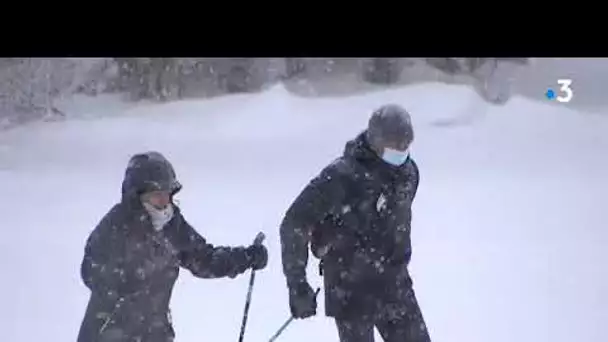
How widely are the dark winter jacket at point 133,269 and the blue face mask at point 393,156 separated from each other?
0.51 m

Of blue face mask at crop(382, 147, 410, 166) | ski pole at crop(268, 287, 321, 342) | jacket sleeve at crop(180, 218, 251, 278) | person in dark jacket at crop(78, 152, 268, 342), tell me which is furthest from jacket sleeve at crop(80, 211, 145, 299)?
blue face mask at crop(382, 147, 410, 166)

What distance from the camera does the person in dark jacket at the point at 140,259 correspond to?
284 centimetres

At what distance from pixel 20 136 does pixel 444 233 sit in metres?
1.15

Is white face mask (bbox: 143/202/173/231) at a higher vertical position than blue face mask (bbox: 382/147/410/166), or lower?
lower

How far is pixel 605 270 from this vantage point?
306 cm

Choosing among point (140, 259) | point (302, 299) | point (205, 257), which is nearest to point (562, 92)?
point (302, 299)

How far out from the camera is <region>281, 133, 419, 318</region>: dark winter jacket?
9.30ft

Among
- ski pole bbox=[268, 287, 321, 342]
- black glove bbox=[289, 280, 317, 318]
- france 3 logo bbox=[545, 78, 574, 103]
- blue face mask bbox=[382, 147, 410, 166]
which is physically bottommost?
ski pole bbox=[268, 287, 321, 342]

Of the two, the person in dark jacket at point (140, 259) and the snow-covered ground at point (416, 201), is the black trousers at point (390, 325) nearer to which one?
the snow-covered ground at point (416, 201)

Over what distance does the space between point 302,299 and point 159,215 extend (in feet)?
1.33

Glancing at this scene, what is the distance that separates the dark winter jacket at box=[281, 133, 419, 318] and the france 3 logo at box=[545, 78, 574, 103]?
49cm

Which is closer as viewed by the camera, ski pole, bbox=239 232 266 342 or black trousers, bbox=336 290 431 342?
black trousers, bbox=336 290 431 342

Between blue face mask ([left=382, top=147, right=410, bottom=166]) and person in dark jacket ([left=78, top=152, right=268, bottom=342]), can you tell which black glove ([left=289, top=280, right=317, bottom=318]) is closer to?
person in dark jacket ([left=78, top=152, right=268, bottom=342])
